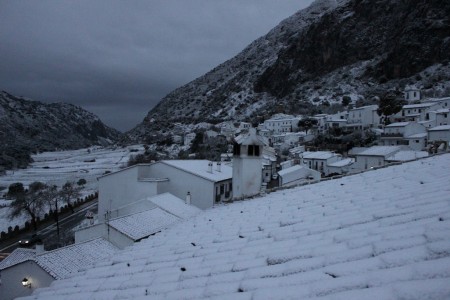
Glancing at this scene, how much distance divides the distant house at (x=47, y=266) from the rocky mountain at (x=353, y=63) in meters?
86.4

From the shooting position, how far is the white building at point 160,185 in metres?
22.7

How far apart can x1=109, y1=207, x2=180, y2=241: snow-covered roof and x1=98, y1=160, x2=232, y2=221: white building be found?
6.46 metres

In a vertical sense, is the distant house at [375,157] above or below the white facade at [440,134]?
below

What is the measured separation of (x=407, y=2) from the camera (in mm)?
113000

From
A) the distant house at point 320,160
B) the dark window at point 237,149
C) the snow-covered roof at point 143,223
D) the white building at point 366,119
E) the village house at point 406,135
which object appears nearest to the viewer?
the snow-covered roof at point 143,223

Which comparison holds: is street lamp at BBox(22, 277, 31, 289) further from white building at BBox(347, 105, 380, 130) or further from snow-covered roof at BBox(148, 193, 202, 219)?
white building at BBox(347, 105, 380, 130)

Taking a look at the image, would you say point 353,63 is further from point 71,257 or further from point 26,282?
point 26,282

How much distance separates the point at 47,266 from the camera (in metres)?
12.6

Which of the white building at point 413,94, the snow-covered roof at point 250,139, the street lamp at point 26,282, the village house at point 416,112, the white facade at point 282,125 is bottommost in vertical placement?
the street lamp at point 26,282

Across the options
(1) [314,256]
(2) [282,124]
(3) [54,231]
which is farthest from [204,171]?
(2) [282,124]

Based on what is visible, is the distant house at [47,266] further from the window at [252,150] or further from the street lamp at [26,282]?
the window at [252,150]

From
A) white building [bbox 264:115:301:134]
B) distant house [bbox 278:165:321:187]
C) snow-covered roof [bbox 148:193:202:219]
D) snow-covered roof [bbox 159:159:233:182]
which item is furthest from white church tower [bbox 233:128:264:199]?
white building [bbox 264:115:301:134]

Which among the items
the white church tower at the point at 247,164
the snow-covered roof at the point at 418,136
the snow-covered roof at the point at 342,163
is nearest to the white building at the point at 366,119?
the snow-covered roof at the point at 418,136

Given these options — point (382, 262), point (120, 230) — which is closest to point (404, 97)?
point (120, 230)
